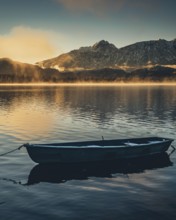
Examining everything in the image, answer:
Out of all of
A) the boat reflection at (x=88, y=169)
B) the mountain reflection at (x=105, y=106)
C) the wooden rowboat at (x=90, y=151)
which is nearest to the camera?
the boat reflection at (x=88, y=169)

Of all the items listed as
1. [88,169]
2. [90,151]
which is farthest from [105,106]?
[88,169]

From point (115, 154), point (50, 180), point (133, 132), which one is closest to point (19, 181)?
point (50, 180)

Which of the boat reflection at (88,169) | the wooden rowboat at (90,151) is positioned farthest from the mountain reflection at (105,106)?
the boat reflection at (88,169)

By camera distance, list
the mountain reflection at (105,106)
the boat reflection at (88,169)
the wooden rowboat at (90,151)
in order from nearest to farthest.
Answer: the boat reflection at (88,169) → the wooden rowboat at (90,151) → the mountain reflection at (105,106)

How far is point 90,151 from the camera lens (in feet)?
98.6

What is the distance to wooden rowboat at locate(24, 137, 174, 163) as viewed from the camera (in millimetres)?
29203

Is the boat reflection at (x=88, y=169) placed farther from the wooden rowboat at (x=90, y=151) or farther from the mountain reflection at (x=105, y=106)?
the mountain reflection at (x=105, y=106)

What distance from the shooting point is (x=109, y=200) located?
2161 centimetres

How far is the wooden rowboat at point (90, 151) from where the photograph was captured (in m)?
29.2

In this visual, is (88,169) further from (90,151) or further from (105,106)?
(105,106)

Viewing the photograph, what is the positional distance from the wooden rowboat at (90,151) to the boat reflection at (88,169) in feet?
1.69

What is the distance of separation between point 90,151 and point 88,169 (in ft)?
5.90

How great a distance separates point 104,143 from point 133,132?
16.3 m

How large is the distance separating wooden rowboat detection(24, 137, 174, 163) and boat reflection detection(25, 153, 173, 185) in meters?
0.51
